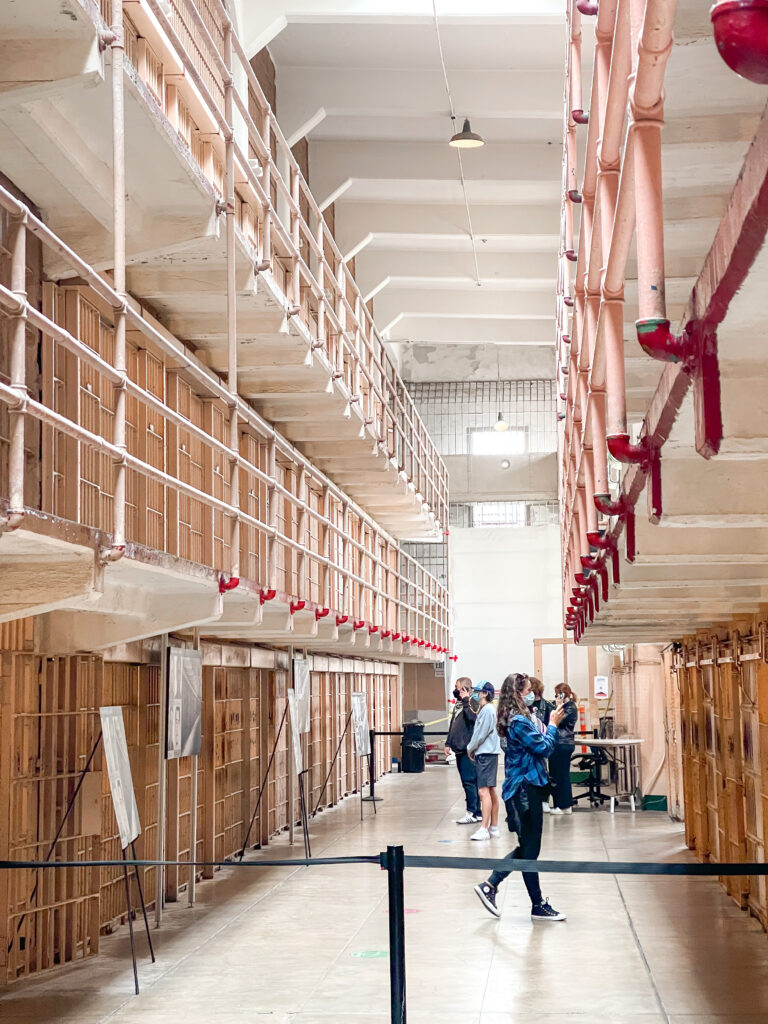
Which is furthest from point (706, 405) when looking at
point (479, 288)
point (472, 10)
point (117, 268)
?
point (479, 288)

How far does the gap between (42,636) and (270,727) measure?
7.18 metres

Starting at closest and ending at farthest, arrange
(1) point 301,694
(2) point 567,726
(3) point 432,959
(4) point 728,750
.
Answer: (3) point 432,959 < (4) point 728,750 < (1) point 301,694 < (2) point 567,726

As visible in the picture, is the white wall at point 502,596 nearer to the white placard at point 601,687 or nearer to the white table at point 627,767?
the white placard at point 601,687

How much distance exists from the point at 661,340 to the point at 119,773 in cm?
542

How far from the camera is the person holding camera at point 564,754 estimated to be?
597 inches

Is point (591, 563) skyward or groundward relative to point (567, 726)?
skyward

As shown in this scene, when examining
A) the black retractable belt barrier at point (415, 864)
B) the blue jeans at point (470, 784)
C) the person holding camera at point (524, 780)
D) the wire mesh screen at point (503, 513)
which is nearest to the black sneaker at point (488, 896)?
the person holding camera at point (524, 780)

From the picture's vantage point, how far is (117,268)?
5.16 meters

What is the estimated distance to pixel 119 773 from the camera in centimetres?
695

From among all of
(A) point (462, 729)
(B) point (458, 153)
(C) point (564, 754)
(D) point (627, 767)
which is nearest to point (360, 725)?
(C) point (564, 754)

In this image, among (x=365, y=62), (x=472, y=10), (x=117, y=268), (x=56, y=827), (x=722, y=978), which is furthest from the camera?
(x=365, y=62)

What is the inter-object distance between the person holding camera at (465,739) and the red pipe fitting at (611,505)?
9144mm

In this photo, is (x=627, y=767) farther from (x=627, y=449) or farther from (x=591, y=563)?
(x=627, y=449)

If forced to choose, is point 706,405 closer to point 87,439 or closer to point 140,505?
point 87,439
